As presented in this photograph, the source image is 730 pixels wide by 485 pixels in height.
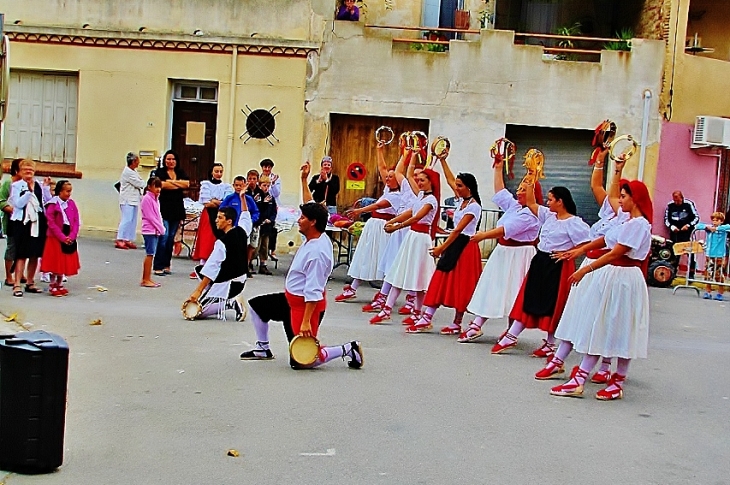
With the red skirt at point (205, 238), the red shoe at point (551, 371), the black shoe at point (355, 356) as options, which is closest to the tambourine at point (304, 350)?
the black shoe at point (355, 356)

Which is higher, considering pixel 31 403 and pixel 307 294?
pixel 307 294

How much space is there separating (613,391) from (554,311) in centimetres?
141

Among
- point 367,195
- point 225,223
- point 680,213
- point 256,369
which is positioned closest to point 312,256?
point 256,369

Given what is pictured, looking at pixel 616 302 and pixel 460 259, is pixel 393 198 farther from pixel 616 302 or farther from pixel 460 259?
pixel 616 302

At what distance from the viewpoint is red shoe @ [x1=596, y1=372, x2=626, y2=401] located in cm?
Result: 874

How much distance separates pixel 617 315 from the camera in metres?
8.68

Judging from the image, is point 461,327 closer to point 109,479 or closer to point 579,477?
point 579,477

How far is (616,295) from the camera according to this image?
28.4 ft

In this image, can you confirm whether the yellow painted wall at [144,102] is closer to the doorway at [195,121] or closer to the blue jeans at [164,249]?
the doorway at [195,121]

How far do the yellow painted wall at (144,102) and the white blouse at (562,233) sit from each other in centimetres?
1064

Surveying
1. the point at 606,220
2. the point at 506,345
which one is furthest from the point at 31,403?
the point at 506,345

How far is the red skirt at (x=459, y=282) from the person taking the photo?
11414mm

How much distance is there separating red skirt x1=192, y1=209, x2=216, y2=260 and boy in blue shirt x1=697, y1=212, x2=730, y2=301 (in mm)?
8807

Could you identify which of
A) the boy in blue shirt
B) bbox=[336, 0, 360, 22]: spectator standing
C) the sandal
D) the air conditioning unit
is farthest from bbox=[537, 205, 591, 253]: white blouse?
the air conditioning unit
